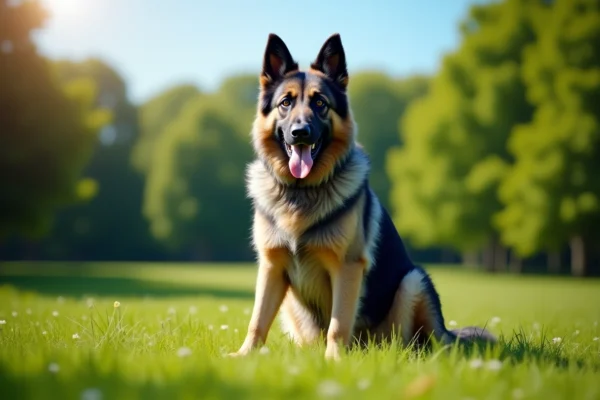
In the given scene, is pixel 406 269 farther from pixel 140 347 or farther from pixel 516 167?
pixel 516 167

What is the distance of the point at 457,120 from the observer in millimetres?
29266

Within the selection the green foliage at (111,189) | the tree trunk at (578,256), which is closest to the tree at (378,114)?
A: the tree trunk at (578,256)

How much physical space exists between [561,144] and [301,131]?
72.8 ft

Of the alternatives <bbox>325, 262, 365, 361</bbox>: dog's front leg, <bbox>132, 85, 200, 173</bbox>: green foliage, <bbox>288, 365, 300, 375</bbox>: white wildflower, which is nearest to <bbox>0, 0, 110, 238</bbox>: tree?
<bbox>325, 262, 365, 361</bbox>: dog's front leg

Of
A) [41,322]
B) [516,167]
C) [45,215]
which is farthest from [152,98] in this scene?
[41,322]

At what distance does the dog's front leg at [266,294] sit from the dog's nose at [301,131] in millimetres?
988

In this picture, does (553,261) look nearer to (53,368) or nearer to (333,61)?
(333,61)

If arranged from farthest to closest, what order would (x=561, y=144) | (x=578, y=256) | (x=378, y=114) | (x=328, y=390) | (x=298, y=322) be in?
(x=378, y=114) < (x=578, y=256) < (x=561, y=144) < (x=298, y=322) < (x=328, y=390)

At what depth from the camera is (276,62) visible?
5.28 m

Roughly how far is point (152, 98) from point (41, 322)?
51.5 metres

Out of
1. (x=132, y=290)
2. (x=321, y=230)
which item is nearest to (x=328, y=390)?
(x=321, y=230)

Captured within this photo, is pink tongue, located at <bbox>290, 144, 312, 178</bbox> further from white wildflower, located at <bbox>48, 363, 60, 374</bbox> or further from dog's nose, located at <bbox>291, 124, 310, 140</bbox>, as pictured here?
white wildflower, located at <bbox>48, 363, 60, 374</bbox>

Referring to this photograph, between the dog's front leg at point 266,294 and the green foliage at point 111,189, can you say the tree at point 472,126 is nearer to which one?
the dog's front leg at point 266,294

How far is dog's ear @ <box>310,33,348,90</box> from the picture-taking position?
5.20 meters
